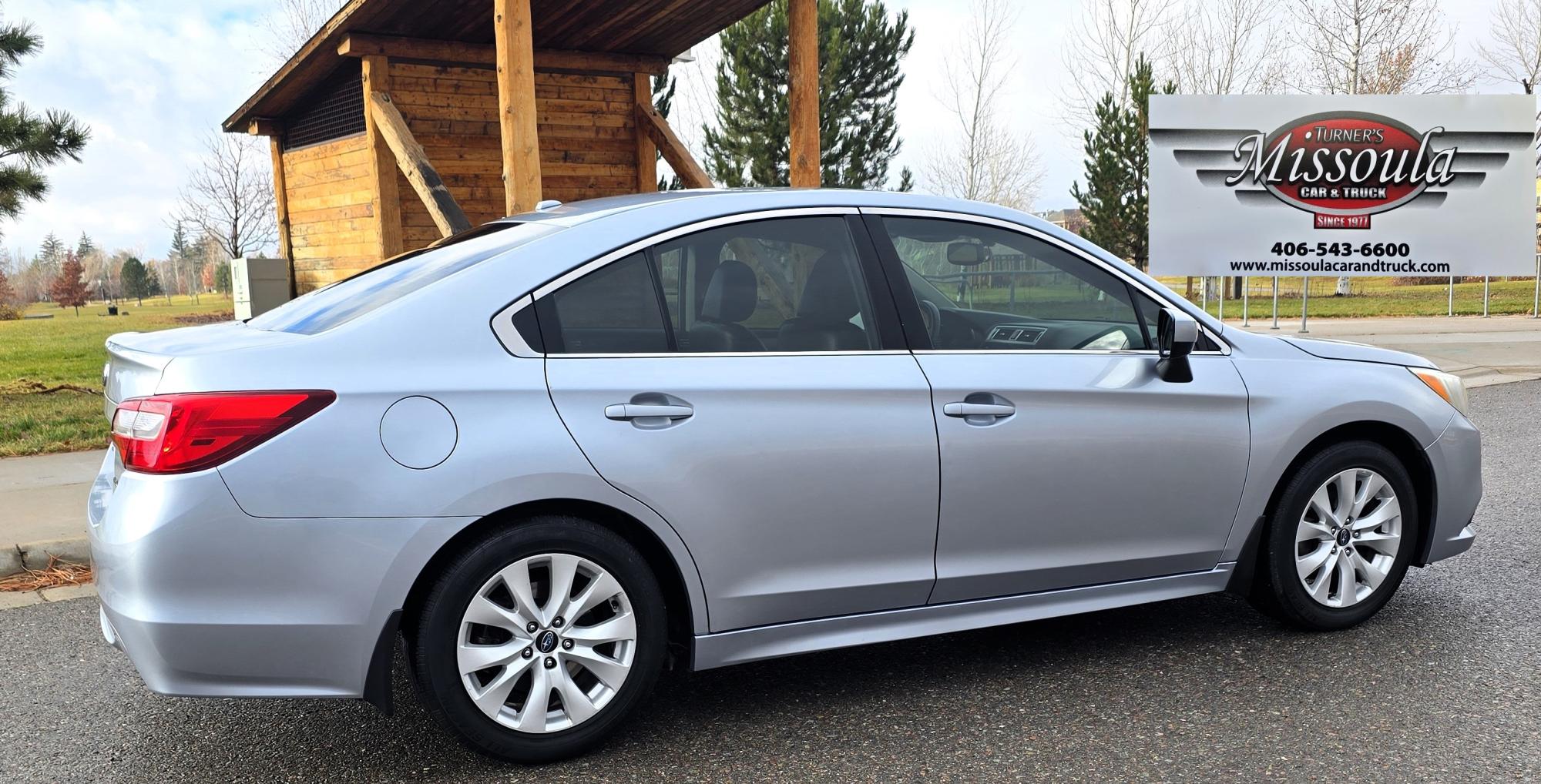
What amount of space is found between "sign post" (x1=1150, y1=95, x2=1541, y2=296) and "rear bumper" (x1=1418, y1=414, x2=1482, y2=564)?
11.6 meters

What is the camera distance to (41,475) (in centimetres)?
721

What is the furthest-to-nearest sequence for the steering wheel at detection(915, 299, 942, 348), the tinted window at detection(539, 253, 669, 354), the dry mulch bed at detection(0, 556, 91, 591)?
the dry mulch bed at detection(0, 556, 91, 591) → the steering wheel at detection(915, 299, 942, 348) → the tinted window at detection(539, 253, 669, 354)

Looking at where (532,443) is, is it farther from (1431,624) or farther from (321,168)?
(321,168)

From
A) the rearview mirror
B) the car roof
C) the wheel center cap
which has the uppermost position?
the car roof

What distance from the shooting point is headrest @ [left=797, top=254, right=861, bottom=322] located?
3.63 metres

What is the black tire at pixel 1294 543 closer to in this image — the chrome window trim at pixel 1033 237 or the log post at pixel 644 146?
the chrome window trim at pixel 1033 237

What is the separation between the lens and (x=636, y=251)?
344 cm

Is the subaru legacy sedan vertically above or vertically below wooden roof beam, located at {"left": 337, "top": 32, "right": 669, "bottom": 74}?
below

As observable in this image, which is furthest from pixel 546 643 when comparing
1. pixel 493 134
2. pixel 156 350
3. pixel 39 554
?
pixel 493 134

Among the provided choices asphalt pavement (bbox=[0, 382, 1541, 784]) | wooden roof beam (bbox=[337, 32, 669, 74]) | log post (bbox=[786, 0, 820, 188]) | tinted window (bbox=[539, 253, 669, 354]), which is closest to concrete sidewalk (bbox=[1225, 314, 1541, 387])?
log post (bbox=[786, 0, 820, 188])

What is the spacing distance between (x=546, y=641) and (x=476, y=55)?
9.92 metres

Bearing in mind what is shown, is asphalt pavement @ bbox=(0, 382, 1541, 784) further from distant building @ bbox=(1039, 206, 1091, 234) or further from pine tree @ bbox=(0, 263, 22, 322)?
pine tree @ bbox=(0, 263, 22, 322)

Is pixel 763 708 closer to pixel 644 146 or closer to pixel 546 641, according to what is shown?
pixel 546 641

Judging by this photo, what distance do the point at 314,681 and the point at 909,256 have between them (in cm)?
212
